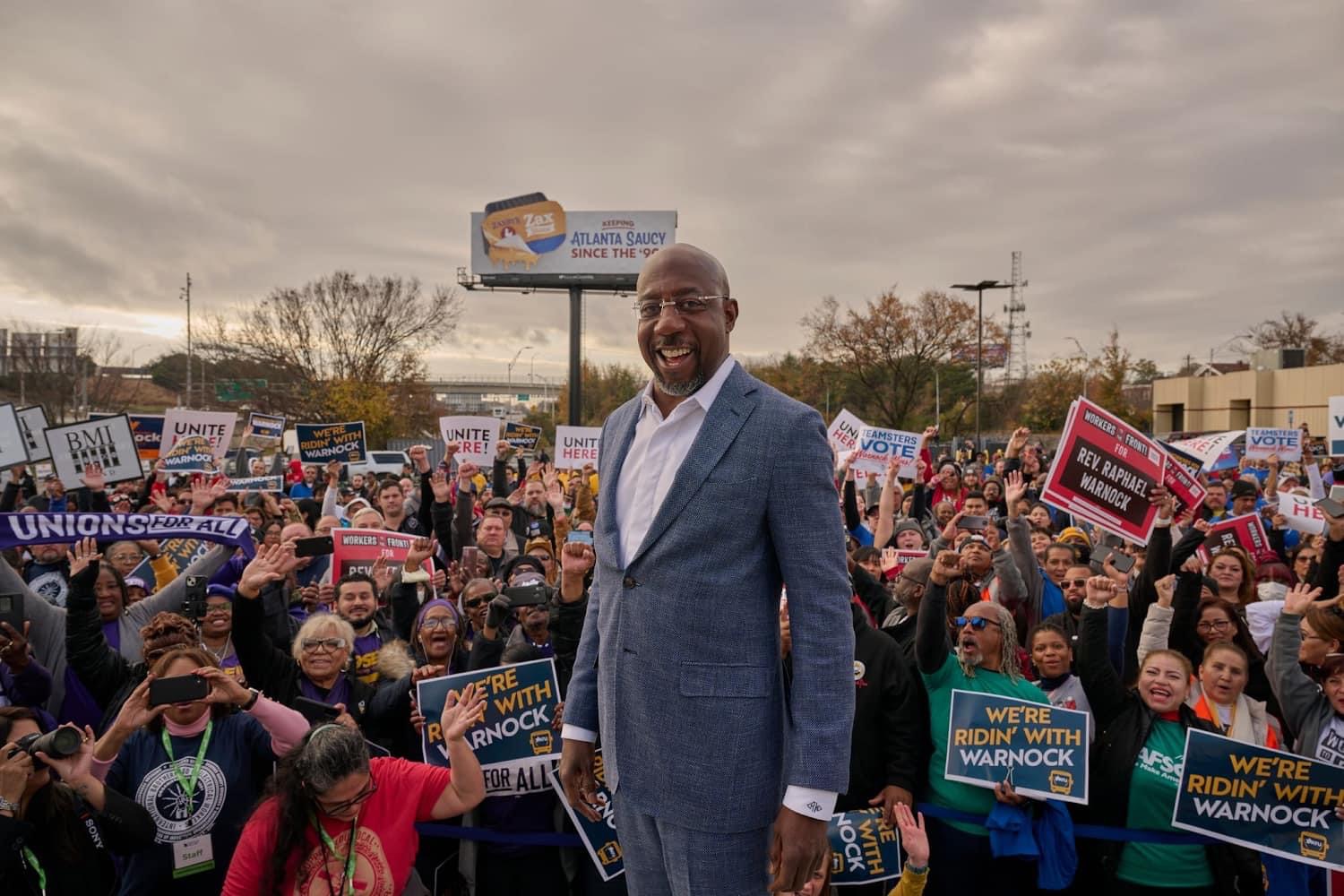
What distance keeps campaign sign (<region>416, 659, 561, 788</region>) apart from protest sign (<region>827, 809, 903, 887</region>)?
1303 mm

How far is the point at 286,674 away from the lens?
4414mm

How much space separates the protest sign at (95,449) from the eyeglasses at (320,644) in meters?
6.85

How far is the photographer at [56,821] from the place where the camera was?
3.01 metres

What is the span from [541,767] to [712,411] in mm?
2684

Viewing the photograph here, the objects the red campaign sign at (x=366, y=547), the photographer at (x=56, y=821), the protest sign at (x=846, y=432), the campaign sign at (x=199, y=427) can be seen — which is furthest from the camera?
the campaign sign at (x=199, y=427)

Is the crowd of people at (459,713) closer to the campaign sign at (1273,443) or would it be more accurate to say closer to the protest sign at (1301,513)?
the protest sign at (1301,513)

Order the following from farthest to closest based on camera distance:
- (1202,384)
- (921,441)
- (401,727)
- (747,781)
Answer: (1202,384)
(921,441)
(401,727)
(747,781)

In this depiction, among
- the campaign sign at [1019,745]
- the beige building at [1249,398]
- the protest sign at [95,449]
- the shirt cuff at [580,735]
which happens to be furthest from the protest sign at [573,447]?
the beige building at [1249,398]

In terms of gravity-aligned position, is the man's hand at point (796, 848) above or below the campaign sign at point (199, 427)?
below

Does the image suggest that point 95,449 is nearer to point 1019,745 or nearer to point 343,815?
point 343,815

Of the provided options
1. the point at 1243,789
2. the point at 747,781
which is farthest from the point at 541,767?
the point at 1243,789

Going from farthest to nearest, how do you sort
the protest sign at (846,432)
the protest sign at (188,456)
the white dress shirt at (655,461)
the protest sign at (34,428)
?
1. the protest sign at (188,456)
2. the protest sign at (846,432)
3. the protest sign at (34,428)
4. the white dress shirt at (655,461)

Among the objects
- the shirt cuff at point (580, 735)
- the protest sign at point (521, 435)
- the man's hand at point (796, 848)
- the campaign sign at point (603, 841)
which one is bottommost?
the campaign sign at point (603, 841)

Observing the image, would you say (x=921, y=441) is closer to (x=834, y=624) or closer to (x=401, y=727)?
(x=401, y=727)
